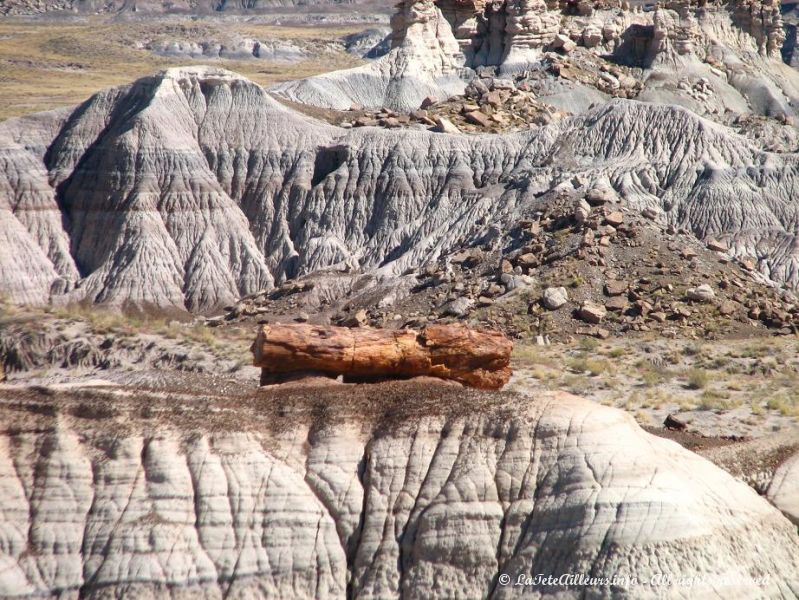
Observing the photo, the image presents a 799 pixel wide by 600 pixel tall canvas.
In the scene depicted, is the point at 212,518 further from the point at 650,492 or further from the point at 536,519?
the point at 650,492

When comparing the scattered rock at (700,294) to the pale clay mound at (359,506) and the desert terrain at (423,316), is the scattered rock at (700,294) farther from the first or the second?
the pale clay mound at (359,506)

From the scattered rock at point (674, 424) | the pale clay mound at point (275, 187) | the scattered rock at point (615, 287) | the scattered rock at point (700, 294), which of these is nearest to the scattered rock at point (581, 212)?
the pale clay mound at point (275, 187)

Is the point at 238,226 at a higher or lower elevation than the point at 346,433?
lower

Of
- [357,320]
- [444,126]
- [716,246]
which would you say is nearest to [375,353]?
[357,320]

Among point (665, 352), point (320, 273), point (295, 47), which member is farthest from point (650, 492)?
point (295, 47)

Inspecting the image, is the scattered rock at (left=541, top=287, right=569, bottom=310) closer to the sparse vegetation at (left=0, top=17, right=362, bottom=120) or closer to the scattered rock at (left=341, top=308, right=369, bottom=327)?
the scattered rock at (left=341, top=308, right=369, bottom=327)
